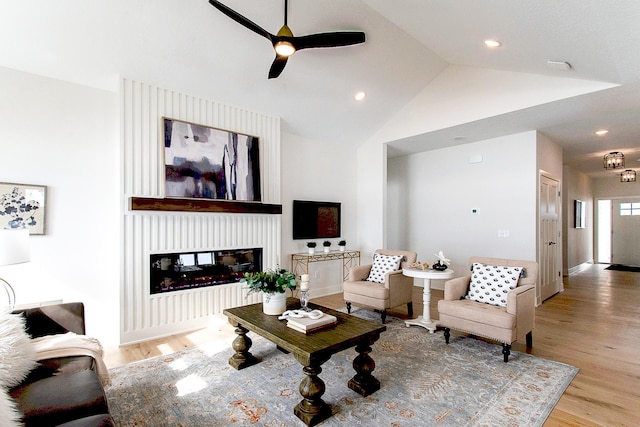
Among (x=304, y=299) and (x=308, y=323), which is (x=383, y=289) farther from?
(x=308, y=323)

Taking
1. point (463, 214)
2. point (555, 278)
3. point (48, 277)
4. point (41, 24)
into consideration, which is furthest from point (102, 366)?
point (555, 278)

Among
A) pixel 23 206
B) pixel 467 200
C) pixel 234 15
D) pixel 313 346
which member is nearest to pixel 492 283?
pixel 313 346

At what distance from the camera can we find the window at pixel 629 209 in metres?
9.35

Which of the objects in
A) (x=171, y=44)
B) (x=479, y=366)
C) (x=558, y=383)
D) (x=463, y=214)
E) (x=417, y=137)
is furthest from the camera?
(x=463, y=214)

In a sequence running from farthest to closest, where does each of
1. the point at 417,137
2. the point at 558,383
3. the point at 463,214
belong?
the point at 463,214
the point at 417,137
the point at 558,383

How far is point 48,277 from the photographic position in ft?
10.7

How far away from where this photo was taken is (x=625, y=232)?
31.2 feet

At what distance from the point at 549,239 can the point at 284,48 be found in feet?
17.8

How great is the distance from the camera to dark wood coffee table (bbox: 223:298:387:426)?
215 cm

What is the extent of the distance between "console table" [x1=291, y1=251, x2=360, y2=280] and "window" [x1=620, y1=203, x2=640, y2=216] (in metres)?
9.19

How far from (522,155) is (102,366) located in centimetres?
584

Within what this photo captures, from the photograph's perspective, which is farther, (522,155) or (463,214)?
(463,214)

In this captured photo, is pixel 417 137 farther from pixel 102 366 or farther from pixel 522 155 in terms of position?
pixel 102 366

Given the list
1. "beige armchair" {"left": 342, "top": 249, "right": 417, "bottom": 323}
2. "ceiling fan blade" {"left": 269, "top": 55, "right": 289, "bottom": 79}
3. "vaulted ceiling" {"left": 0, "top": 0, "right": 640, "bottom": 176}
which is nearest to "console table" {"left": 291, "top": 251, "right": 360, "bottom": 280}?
"beige armchair" {"left": 342, "top": 249, "right": 417, "bottom": 323}
